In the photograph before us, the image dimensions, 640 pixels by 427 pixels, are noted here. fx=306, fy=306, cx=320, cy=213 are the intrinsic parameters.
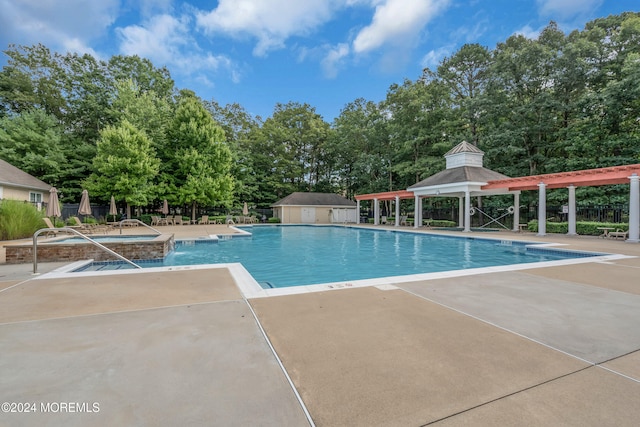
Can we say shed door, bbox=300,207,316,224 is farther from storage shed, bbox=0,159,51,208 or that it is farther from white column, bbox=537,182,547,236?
storage shed, bbox=0,159,51,208

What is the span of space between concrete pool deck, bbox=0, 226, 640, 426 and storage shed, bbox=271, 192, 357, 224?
25584 mm

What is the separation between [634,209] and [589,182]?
195 centimetres

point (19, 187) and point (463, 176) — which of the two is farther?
point (463, 176)

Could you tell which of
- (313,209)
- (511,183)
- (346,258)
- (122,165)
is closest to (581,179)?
(511,183)

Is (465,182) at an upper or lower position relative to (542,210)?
upper

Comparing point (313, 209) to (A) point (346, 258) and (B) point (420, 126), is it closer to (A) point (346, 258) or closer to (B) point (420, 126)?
(B) point (420, 126)

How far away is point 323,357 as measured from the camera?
8.27ft

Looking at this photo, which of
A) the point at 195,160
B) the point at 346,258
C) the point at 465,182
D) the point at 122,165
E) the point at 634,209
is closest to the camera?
the point at 346,258

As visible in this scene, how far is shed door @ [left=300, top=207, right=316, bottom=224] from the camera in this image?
3062 centimetres

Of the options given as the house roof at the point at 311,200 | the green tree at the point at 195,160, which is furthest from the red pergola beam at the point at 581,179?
the green tree at the point at 195,160

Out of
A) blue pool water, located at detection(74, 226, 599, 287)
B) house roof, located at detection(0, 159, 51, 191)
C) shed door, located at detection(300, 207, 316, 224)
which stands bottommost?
blue pool water, located at detection(74, 226, 599, 287)

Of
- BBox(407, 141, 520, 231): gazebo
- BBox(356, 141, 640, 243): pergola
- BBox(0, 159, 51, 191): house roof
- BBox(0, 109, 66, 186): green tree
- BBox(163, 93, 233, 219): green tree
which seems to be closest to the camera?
BBox(356, 141, 640, 243): pergola

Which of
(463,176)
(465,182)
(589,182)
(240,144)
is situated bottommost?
(589,182)

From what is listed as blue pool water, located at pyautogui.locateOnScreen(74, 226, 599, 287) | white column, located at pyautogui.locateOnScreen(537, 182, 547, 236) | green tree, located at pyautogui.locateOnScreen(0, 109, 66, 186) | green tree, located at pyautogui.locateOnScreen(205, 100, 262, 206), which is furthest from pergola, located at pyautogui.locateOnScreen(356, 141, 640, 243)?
green tree, located at pyautogui.locateOnScreen(0, 109, 66, 186)
